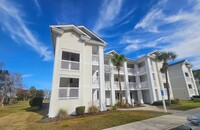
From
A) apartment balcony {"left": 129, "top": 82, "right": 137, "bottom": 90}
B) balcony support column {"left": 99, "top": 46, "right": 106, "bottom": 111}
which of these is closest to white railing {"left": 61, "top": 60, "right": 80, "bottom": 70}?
balcony support column {"left": 99, "top": 46, "right": 106, "bottom": 111}

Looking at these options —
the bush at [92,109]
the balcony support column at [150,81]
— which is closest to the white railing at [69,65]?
the bush at [92,109]

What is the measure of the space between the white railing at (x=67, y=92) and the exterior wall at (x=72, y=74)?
0.43 meters

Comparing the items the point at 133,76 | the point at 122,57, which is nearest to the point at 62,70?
the point at 122,57

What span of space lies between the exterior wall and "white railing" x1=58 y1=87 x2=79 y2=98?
1.41 ft

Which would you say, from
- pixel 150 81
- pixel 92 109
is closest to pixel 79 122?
pixel 92 109

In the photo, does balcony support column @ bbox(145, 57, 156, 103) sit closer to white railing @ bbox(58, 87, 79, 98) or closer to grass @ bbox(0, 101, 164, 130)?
grass @ bbox(0, 101, 164, 130)

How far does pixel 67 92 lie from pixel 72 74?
8.31 ft

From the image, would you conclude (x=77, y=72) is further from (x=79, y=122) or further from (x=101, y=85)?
(x=79, y=122)

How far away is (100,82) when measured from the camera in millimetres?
16359

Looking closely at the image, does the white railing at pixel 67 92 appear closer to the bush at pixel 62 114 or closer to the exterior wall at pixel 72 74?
the exterior wall at pixel 72 74

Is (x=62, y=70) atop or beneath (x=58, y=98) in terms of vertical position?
atop

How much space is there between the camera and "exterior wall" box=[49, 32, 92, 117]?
1270 centimetres

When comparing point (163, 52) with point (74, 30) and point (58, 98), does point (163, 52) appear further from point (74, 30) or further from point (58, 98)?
point (58, 98)

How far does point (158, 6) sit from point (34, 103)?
2543 cm
